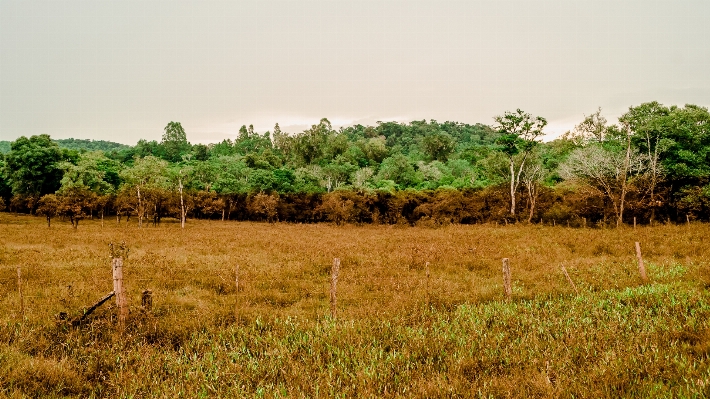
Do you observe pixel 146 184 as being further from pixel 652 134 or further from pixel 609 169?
pixel 652 134

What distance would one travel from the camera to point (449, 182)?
210 feet

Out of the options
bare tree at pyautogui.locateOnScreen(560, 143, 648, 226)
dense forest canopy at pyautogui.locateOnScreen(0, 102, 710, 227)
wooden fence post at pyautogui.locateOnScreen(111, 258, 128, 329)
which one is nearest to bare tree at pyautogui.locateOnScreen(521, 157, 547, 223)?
dense forest canopy at pyautogui.locateOnScreen(0, 102, 710, 227)

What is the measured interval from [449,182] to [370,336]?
5960cm

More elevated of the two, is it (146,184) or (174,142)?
(174,142)

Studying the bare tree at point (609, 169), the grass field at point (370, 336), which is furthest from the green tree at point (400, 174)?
the grass field at point (370, 336)

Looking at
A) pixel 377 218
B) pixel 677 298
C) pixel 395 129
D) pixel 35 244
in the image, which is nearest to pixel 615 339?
pixel 677 298

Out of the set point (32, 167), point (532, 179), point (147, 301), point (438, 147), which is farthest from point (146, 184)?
point (438, 147)

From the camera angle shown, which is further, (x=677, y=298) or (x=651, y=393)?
(x=677, y=298)

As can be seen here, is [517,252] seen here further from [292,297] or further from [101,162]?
Answer: [101,162]

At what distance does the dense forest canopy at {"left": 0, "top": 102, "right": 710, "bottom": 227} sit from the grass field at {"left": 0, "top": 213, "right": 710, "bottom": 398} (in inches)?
927

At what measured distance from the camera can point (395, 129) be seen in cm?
19438

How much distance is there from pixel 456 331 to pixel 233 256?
1430 centimetres

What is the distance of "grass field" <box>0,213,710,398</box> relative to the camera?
16.1 feet

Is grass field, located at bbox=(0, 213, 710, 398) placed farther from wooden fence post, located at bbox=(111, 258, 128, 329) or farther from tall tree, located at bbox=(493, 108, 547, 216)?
tall tree, located at bbox=(493, 108, 547, 216)
